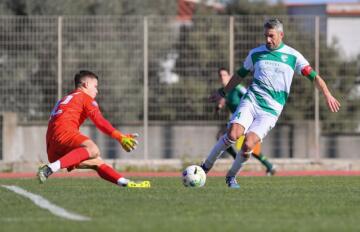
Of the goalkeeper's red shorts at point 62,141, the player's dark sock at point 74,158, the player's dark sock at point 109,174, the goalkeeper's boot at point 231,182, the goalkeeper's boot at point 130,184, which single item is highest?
the goalkeeper's red shorts at point 62,141

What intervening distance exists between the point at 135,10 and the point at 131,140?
22578 millimetres

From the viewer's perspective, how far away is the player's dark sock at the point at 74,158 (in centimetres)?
1097

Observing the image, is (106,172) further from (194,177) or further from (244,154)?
(244,154)

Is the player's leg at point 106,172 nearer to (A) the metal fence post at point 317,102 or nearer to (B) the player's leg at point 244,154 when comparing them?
(B) the player's leg at point 244,154

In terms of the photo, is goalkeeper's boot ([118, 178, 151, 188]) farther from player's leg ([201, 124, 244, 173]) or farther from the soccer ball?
player's leg ([201, 124, 244, 173])

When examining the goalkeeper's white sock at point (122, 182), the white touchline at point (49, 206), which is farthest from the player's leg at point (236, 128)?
the white touchline at point (49, 206)

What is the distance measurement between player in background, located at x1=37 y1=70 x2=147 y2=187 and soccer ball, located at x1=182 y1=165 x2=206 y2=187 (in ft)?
2.03

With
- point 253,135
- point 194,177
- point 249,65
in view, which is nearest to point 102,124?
point 194,177

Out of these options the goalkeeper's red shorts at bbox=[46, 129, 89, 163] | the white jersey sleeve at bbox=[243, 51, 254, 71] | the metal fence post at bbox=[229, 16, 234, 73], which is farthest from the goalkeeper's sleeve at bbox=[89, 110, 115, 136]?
the metal fence post at bbox=[229, 16, 234, 73]

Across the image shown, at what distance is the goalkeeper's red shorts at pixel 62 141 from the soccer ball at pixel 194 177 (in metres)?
1.35

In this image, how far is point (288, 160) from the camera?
840 inches

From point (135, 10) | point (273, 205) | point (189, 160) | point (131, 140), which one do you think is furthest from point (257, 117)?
point (135, 10)

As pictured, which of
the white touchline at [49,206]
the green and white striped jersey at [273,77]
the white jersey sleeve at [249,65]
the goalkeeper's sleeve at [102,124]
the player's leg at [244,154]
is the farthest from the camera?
the white jersey sleeve at [249,65]

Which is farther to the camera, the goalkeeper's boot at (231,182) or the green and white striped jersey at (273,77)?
the green and white striped jersey at (273,77)
